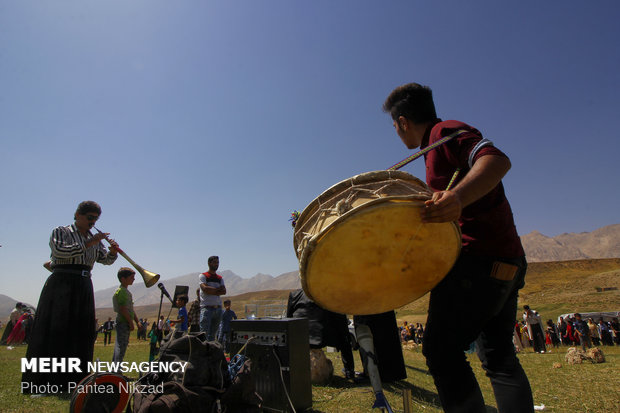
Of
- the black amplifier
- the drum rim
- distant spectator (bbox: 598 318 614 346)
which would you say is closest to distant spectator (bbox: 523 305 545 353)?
distant spectator (bbox: 598 318 614 346)

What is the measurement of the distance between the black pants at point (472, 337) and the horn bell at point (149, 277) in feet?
14.8

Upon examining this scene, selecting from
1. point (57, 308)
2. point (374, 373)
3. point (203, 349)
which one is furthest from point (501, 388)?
point (57, 308)

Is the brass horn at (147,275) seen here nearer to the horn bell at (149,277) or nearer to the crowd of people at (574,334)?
the horn bell at (149,277)

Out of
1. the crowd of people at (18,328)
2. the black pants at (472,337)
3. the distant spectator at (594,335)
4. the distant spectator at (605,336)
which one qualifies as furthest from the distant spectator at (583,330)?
the crowd of people at (18,328)

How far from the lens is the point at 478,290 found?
5.73ft

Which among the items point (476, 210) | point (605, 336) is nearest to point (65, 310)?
point (476, 210)

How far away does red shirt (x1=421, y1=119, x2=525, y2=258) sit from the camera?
1.83 metres

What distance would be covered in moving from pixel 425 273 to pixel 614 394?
417 cm

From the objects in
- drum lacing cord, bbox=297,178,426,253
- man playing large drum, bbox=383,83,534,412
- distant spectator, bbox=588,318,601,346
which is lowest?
distant spectator, bbox=588,318,601,346

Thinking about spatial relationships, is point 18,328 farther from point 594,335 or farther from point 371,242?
point 594,335

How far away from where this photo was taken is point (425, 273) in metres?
1.98

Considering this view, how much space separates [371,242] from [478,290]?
0.64 metres

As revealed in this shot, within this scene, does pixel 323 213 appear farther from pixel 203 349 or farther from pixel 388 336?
pixel 388 336

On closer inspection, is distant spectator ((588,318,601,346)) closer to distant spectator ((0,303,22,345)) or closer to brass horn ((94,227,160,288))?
brass horn ((94,227,160,288))
